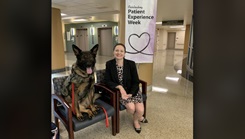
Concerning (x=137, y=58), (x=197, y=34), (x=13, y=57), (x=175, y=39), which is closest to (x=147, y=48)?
(x=137, y=58)

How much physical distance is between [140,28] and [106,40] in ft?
27.4

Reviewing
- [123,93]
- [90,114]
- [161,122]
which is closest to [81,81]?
[90,114]

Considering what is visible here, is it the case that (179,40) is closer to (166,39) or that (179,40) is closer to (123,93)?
(166,39)

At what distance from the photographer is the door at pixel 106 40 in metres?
Result: 10.9

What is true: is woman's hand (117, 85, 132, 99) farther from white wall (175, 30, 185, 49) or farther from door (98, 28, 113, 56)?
white wall (175, 30, 185, 49)

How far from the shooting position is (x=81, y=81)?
66.7 inches

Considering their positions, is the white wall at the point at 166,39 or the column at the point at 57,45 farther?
the white wall at the point at 166,39

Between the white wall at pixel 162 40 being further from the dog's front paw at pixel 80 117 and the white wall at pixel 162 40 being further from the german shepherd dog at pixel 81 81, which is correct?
the dog's front paw at pixel 80 117

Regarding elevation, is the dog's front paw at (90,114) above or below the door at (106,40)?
below

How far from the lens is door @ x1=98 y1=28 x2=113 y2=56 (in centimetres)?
1087

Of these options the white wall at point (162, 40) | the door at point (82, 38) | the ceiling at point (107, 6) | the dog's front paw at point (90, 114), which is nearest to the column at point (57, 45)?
the ceiling at point (107, 6)

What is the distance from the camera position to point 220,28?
1.18 ft

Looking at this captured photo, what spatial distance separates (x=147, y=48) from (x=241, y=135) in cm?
281

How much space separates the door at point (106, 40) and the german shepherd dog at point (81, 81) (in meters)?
9.23
